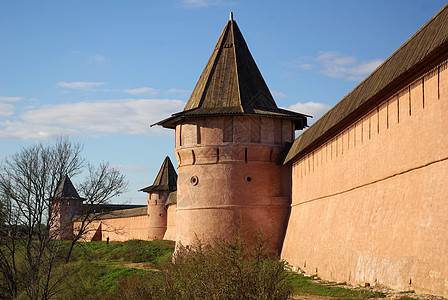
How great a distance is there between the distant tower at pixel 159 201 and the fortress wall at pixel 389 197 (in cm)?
2087

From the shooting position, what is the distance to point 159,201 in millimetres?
35469

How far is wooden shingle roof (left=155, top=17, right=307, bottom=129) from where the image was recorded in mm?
18531

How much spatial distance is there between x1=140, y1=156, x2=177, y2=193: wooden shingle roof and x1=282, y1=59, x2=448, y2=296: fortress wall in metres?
21.2

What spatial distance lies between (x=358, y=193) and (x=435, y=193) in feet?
12.2

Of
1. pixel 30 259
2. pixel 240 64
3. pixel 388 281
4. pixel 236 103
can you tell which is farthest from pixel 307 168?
pixel 30 259

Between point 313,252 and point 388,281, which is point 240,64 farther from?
point 388,281

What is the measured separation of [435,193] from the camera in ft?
26.8

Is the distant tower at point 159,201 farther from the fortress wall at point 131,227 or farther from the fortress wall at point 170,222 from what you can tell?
the fortress wall at point 170,222

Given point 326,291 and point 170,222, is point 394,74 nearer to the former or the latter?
point 326,291

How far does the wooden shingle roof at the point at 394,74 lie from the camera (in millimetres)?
8328

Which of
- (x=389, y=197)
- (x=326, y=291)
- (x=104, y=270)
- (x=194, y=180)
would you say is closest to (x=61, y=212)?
(x=104, y=270)

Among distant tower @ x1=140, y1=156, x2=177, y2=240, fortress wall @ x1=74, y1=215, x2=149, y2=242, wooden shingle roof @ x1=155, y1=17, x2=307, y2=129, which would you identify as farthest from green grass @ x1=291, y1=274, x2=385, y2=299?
fortress wall @ x1=74, y1=215, x2=149, y2=242

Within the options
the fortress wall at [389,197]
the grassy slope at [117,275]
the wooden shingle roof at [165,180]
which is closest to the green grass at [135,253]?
the grassy slope at [117,275]

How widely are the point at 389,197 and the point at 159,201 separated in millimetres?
26537
